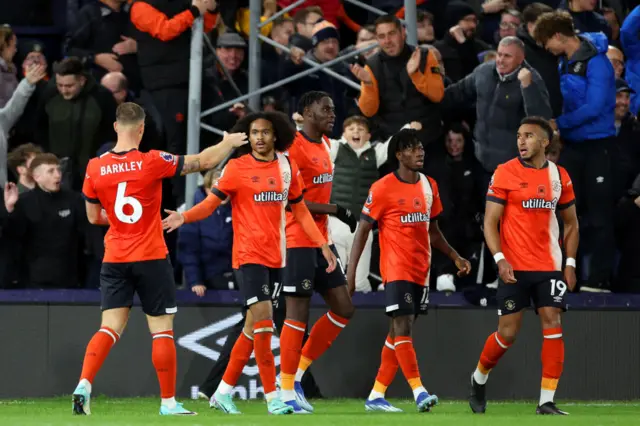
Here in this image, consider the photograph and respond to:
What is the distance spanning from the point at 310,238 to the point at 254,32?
4405 millimetres

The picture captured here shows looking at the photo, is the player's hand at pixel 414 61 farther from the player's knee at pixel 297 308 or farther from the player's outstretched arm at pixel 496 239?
the player's knee at pixel 297 308

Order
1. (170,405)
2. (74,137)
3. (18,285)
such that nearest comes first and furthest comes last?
1. (170,405)
2. (18,285)
3. (74,137)

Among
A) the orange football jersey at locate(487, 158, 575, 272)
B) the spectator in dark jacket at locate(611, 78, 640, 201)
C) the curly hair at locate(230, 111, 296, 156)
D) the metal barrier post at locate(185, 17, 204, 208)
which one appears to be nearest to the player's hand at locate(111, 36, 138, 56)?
the metal barrier post at locate(185, 17, 204, 208)

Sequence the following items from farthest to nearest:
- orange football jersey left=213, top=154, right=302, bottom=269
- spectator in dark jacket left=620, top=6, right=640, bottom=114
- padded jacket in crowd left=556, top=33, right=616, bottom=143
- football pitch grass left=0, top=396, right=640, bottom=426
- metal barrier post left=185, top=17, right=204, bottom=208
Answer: spectator in dark jacket left=620, top=6, right=640, bottom=114, metal barrier post left=185, top=17, right=204, bottom=208, padded jacket in crowd left=556, top=33, right=616, bottom=143, orange football jersey left=213, top=154, right=302, bottom=269, football pitch grass left=0, top=396, right=640, bottom=426

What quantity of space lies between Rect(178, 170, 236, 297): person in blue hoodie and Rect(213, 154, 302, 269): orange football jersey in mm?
2576

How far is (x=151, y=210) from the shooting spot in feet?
33.9

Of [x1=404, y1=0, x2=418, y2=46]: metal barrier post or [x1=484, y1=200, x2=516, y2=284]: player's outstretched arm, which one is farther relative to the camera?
[x1=404, y1=0, x2=418, y2=46]: metal barrier post

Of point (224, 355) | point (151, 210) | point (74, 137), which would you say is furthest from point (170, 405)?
point (74, 137)

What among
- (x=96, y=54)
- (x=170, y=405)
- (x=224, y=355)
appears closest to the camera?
(x=170, y=405)

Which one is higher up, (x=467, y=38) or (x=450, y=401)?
(x=467, y=38)

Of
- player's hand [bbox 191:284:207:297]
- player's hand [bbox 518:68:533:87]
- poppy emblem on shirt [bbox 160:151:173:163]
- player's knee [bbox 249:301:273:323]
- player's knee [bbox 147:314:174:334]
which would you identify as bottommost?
player's knee [bbox 147:314:174:334]

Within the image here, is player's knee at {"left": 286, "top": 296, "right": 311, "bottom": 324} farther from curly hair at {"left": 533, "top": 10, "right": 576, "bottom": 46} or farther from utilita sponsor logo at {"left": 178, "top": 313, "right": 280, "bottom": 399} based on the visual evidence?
curly hair at {"left": 533, "top": 10, "right": 576, "bottom": 46}

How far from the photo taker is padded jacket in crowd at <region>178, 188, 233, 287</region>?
1345cm

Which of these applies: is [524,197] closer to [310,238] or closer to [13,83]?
[310,238]
